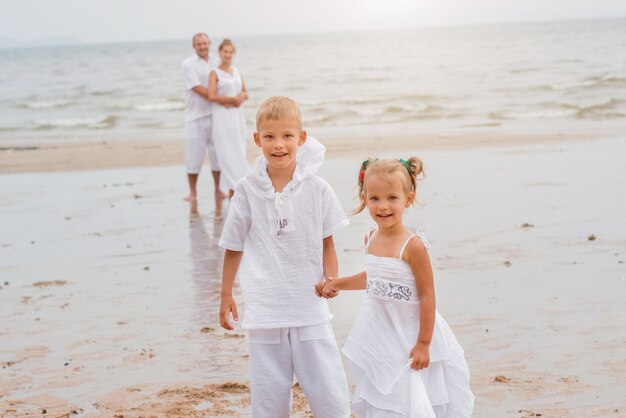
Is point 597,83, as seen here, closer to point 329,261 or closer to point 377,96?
point 377,96

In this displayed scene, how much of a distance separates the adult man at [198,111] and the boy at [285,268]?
21.6 feet

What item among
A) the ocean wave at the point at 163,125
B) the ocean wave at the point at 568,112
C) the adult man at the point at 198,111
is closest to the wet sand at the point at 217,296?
the adult man at the point at 198,111

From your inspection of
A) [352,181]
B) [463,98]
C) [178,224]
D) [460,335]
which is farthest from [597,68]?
[460,335]

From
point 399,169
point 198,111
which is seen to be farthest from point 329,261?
point 198,111

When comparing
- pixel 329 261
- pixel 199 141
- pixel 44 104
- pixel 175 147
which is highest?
pixel 329 261

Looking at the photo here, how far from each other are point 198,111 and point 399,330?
732 cm

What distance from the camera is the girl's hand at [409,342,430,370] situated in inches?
122

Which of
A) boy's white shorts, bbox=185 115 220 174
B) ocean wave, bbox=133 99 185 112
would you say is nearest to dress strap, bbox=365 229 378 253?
Result: boy's white shorts, bbox=185 115 220 174

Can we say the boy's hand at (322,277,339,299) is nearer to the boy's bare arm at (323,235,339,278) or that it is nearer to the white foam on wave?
the boy's bare arm at (323,235,339,278)

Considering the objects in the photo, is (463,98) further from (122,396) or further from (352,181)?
(122,396)

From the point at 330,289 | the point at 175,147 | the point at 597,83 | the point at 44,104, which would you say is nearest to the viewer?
the point at 330,289

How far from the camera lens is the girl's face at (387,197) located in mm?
3176

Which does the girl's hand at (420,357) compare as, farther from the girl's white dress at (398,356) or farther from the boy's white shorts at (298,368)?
the boy's white shorts at (298,368)

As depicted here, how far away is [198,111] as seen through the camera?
33.3 feet
